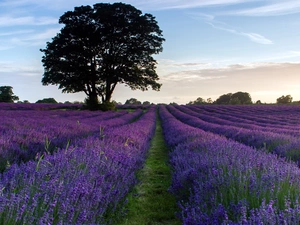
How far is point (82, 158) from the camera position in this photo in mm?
3617

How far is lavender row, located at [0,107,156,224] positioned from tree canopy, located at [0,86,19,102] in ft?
141

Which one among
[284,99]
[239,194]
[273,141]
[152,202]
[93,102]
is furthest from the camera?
[284,99]

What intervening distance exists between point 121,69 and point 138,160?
20524 mm

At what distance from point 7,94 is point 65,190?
45.8m

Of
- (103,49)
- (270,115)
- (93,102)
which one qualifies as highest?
(103,49)

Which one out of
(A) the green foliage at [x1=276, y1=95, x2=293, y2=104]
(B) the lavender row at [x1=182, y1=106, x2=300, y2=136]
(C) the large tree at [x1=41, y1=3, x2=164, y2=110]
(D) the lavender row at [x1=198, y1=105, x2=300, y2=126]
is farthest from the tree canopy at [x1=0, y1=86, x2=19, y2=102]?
(A) the green foliage at [x1=276, y1=95, x2=293, y2=104]

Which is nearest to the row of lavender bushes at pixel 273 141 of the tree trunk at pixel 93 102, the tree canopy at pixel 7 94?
the tree trunk at pixel 93 102

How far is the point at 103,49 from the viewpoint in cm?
2528

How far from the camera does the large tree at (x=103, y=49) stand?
24.5m

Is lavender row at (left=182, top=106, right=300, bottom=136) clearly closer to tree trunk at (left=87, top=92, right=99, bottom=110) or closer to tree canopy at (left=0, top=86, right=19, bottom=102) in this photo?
tree trunk at (left=87, top=92, right=99, bottom=110)

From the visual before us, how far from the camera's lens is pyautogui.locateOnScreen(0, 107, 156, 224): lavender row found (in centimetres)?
191

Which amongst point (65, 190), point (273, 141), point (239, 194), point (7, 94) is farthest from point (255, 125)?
point (7, 94)

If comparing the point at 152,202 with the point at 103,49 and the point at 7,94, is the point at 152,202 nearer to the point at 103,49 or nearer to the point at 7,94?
the point at 103,49

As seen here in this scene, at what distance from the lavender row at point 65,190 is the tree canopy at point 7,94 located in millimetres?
42922
